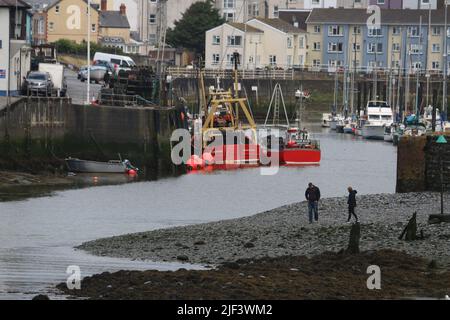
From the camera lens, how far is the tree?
117 meters

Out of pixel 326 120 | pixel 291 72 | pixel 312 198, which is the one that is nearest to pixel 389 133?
pixel 326 120

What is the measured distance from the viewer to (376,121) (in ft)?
284

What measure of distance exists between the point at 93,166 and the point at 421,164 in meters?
15.3

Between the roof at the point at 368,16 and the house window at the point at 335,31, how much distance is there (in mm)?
534

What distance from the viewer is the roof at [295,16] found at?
12388cm

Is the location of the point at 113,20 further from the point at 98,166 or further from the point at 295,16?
the point at 98,166

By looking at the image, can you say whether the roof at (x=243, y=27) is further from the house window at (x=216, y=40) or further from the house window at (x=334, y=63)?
the house window at (x=334, y=63)

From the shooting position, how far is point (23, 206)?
44.4 metres

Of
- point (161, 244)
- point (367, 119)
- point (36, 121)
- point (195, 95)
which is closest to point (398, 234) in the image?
point (161, 244)

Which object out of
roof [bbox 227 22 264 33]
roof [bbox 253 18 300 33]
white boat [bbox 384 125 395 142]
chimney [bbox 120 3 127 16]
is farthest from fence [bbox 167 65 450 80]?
chimney [bbox 120 3 127 16]

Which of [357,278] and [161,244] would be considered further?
[161,244]

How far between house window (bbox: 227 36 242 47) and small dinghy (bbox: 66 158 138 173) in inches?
2230
